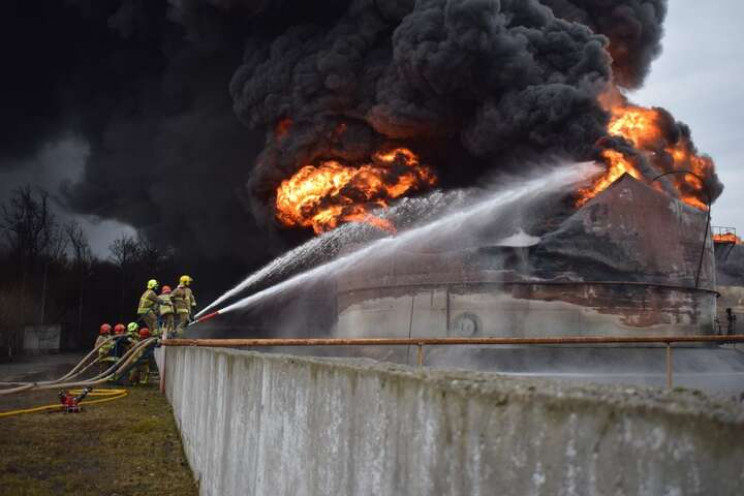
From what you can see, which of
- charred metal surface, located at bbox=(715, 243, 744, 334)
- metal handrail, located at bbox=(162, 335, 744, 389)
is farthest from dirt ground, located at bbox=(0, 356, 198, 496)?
charred metal surface, located at bbox=(715, 243, 744, 334)

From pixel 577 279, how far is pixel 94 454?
9859mm

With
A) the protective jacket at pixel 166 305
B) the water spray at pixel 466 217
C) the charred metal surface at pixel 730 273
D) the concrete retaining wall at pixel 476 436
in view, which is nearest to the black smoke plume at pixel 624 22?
the charred metal surface at pixel 730 273

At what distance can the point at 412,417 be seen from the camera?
1.54m

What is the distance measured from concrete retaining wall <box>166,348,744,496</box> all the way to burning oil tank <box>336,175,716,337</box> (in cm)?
1048

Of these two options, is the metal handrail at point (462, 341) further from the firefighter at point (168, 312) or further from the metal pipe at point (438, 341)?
the firefighter at point (168, 312)

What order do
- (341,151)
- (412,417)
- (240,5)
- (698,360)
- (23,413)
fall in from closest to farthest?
(412,417), (23,413), (698,360), (341,151), (240,5)

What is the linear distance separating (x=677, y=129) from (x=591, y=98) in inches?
178

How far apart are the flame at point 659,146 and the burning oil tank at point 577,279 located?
406cm

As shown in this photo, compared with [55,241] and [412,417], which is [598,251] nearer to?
[412,417]

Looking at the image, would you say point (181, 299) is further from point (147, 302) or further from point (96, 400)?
point (96, 400)

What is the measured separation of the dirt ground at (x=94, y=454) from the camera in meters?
4.74

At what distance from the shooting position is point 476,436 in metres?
1.28

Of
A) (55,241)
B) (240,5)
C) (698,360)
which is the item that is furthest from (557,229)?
(55,241)

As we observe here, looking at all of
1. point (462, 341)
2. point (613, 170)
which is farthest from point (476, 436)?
point (613, 170)
